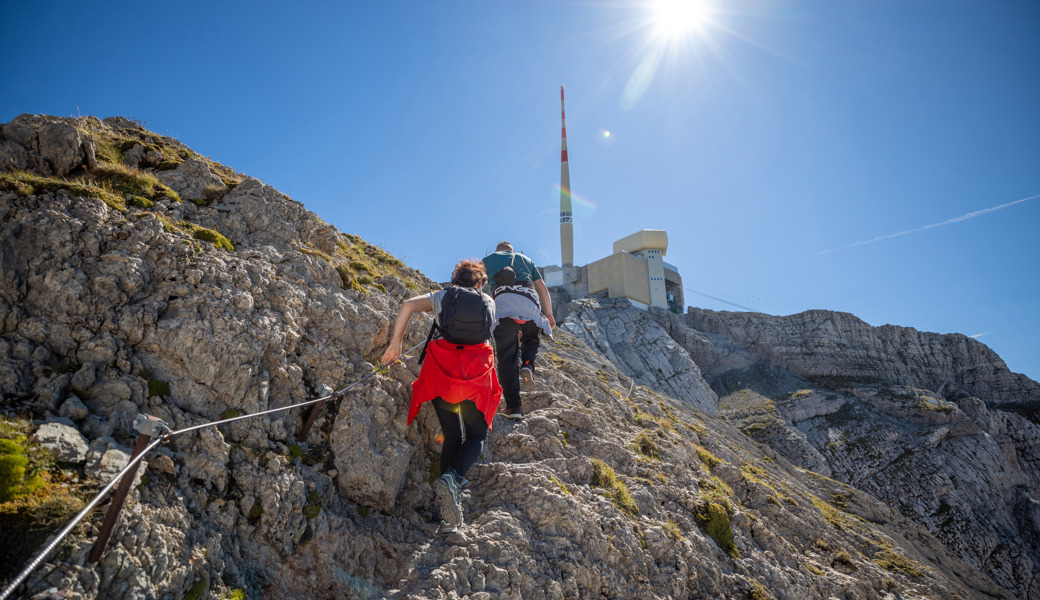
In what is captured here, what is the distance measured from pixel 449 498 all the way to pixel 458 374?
127 cm

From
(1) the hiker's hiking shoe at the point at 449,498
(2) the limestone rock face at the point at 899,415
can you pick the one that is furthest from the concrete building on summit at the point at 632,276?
(1) the hiker's hiking shoe at the point at 449,498

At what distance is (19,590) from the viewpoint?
272 centimetres

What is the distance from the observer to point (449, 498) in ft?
16.5

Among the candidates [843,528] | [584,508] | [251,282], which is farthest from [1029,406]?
[251,282]

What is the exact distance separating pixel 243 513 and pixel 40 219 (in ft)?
11.3

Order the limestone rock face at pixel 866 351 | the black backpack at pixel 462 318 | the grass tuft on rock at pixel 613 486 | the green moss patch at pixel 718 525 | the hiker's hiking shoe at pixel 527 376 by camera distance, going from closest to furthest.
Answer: the black backpack at pixel 462 318
the grass tuft on rock at pixel 613 486
the green moss patch at pixel 718 525
the hiker's hiking shoe at pixel 527 376
the limestone rock face at pixel 866 351

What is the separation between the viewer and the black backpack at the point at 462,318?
5.52 metres

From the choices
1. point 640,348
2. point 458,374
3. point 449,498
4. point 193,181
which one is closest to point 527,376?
point 458,374

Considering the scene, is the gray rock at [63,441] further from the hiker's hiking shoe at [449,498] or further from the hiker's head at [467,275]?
the hiker's head at [467,275]

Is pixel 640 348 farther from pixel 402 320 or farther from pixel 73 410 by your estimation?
pixel 73 410

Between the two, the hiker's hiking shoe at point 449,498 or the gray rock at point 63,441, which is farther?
the hiker's hiking shoe at point 449,498

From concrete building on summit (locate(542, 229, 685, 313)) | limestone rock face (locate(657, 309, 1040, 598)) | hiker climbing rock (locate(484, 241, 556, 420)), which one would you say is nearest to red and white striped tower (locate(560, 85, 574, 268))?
concrete building on summit (locate(542, 229, 685, 313))

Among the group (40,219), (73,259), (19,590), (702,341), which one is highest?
(702,341)

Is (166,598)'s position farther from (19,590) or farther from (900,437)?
(900,437)
